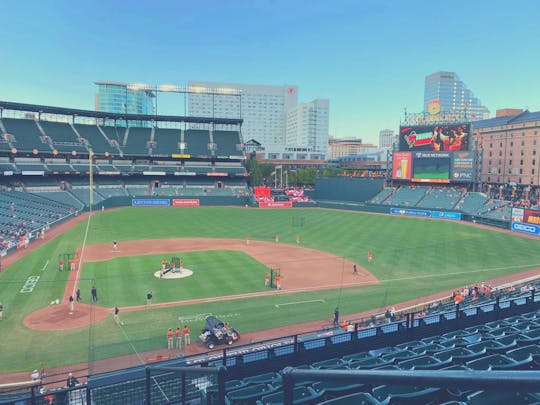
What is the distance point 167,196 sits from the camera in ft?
266

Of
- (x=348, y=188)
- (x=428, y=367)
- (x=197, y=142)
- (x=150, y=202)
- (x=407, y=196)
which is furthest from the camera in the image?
(x=197, y=142)

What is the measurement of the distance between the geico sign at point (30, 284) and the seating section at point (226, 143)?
65.2m

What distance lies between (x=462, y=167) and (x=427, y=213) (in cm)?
1097

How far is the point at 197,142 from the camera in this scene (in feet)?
311

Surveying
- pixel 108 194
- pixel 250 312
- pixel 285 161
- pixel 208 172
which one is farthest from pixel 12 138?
pixel 285 161

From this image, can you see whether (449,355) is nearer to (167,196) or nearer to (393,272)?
(393,272)

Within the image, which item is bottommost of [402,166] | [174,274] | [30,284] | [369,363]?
[30,284]

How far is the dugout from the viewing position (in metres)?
84.9

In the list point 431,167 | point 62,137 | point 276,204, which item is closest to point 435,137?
point 431,167

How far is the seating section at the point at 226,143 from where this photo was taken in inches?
3716

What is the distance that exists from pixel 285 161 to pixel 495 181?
7387 cm

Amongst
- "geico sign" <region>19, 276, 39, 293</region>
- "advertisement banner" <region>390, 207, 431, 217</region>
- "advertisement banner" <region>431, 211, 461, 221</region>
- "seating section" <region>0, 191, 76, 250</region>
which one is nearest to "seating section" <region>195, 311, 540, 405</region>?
"geico sign" <region>19, 276, 39, 293</region>

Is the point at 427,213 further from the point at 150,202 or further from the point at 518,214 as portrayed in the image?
the point at 150,202

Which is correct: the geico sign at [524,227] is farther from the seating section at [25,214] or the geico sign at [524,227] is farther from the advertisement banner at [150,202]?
the seating section at [25,214]
